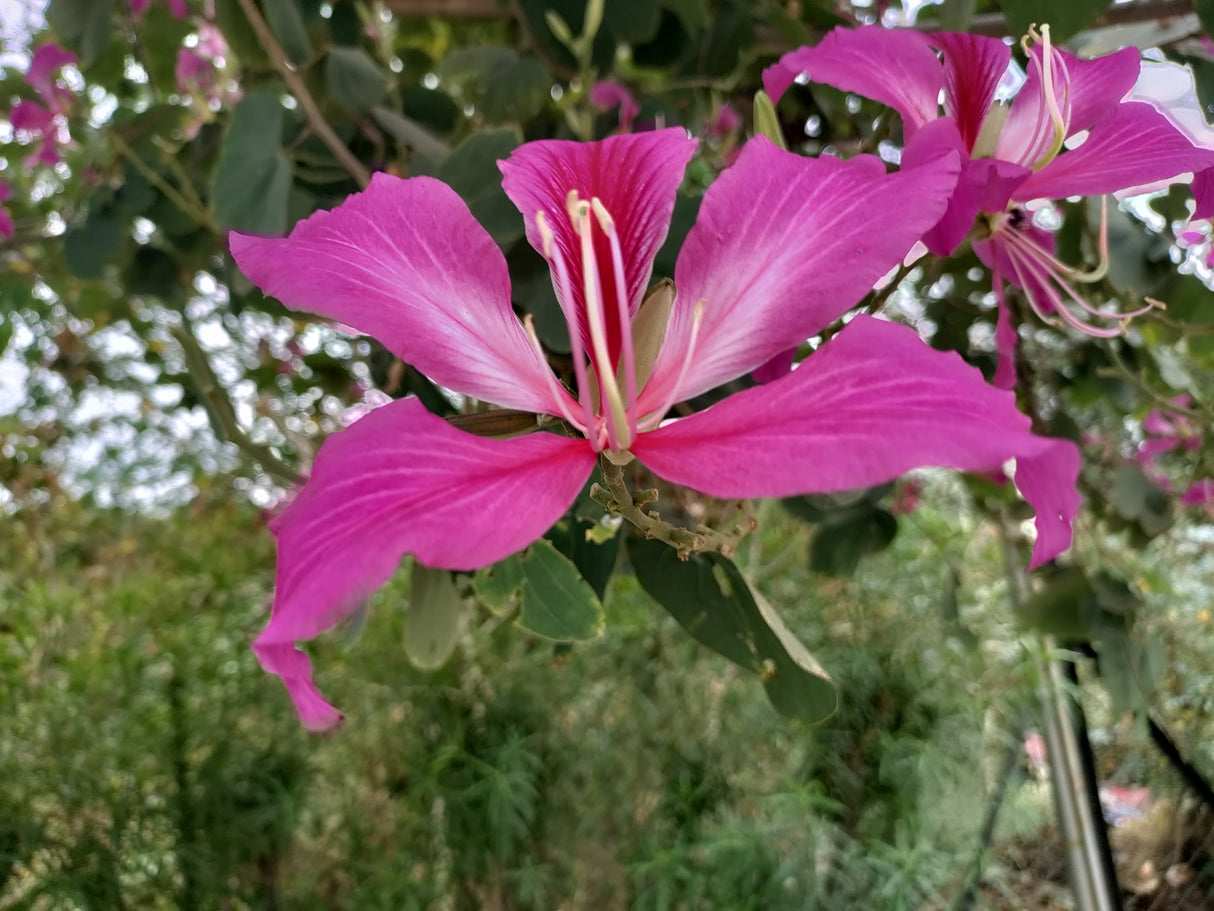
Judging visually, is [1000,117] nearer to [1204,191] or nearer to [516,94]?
[1204,191]

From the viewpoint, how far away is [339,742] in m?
0.78

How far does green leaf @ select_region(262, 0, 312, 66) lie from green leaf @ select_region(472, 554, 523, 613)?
1.04 feet

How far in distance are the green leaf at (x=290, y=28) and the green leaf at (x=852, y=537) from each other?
43 centimetres

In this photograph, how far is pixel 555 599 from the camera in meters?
0.30

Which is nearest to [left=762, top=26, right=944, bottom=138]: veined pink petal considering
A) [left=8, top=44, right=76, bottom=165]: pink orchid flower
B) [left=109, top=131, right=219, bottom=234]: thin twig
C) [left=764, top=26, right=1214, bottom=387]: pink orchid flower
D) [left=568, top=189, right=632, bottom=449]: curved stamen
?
[left=764, top=26, right=1214, bottom=387]: pink orchid flower

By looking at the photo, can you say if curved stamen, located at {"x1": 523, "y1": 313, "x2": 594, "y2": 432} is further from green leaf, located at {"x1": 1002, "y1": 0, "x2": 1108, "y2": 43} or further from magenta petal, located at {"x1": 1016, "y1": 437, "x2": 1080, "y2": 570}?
green leaf, located at {"x1": 1002, "y1": 0, "x2": 1108, "y2": 43}

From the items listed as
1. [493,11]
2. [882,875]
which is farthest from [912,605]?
[493,11]

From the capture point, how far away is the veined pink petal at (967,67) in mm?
246

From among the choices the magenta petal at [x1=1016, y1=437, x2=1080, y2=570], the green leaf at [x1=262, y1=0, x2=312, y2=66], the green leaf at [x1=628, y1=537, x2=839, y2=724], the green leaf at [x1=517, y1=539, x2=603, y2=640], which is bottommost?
the green leaf at [x1=628, y1=537, x2=839, y2=724]

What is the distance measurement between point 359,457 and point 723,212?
0.11m

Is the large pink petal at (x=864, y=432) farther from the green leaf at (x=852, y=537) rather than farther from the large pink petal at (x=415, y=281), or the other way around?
the green leaf at (x=852, y=537)

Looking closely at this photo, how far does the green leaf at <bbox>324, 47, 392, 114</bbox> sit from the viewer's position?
45 cm

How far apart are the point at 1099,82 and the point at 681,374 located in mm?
186

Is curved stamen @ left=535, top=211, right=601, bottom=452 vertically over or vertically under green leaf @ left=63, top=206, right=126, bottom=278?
over
